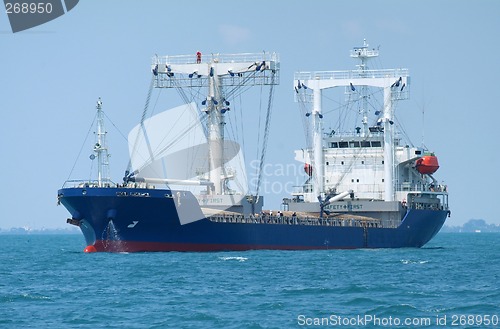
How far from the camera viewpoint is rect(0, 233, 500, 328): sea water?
113 ft

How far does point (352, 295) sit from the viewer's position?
1588 inches

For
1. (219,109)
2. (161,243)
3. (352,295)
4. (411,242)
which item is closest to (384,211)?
(411,242)

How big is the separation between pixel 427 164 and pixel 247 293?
128 feet

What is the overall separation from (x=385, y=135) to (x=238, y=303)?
3870 cm

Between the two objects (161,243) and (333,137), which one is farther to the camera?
(333,137)

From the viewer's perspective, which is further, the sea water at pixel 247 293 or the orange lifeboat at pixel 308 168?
the orange lifeboat at pixel 308 168

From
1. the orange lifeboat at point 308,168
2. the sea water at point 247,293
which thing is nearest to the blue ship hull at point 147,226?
the sea water at point 247,293

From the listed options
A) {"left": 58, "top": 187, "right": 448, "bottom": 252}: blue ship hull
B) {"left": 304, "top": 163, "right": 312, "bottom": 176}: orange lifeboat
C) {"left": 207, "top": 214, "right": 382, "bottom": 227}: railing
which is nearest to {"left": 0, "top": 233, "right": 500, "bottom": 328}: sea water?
{"left": 58, "top": 187, "right": 448, "bottom": 252}: blue ship hull

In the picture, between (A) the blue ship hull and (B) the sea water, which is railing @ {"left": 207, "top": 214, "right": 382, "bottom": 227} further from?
(B) the sea water

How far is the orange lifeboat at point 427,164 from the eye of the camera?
77.7 m

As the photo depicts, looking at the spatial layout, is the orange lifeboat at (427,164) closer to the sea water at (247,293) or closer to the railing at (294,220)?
the railing at (294,220)

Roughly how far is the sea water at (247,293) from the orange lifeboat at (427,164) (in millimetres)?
18269

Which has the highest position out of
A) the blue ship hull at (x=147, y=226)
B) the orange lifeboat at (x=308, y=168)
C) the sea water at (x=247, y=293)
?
the orange lifeboat at (x=308, y=168)

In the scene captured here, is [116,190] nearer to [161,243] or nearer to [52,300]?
[161,243]
